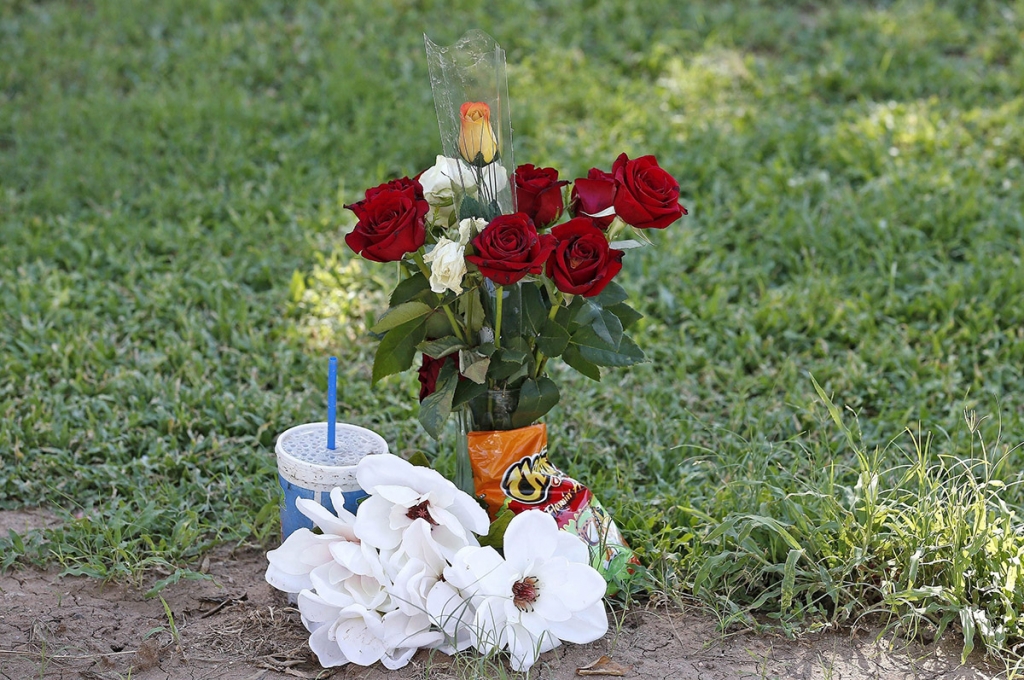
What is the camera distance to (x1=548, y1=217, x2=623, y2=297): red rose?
227 cm

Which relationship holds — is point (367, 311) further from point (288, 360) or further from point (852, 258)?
point (852, 258)

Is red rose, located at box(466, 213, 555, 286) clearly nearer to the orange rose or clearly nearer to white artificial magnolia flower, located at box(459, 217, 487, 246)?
white artificial magnolia flower, located at box(459, 217, 487, 246)

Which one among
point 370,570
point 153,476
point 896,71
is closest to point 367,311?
point 153,476

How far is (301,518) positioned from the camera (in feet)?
8.27

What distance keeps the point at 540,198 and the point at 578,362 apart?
0.39m

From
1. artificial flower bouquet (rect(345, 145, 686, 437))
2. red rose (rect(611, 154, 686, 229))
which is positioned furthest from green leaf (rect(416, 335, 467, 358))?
red rose (rect(611, 154, 686, 229))

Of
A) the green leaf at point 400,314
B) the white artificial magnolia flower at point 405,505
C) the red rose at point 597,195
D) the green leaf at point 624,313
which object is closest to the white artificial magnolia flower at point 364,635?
the white artificial magnolia flower at point 405,505

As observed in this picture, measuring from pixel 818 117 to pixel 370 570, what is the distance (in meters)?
3.64

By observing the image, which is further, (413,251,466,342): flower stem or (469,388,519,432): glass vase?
(469,388,519,432): glass vase

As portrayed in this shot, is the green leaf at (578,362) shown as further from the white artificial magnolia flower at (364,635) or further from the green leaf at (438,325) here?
the white artificial magnolia flower at (364,635)

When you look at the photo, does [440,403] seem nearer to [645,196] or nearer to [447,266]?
[447,266]

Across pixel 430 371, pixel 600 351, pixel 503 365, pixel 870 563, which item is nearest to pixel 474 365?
pixel 503 365

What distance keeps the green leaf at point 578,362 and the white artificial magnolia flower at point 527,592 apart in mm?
410

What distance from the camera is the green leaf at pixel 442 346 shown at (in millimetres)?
2443
